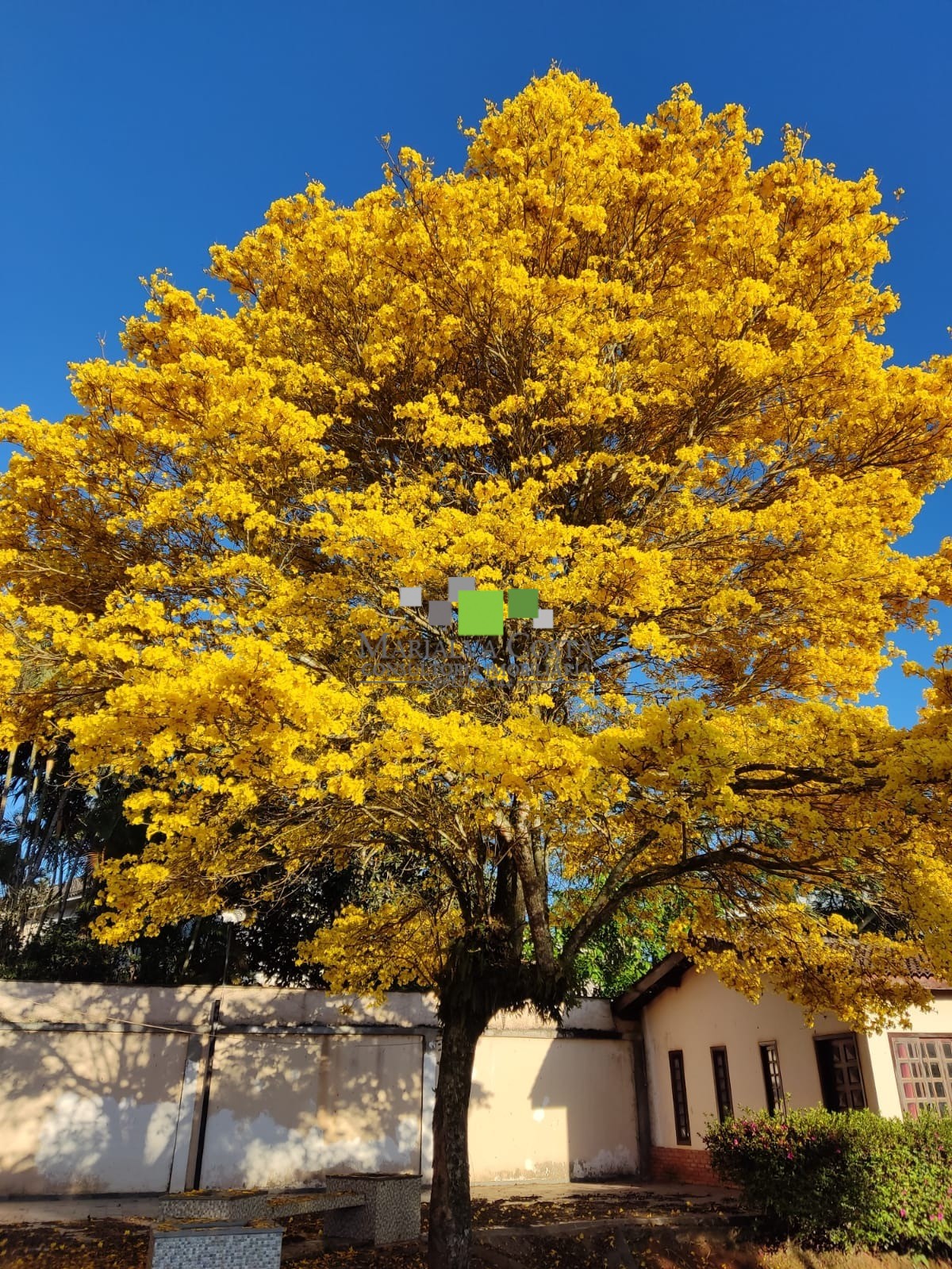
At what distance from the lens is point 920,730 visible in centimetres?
531

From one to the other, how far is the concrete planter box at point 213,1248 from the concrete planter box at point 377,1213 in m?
2.29

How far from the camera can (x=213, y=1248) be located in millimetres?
5777

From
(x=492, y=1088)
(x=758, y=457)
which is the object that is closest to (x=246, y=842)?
(x=758, y=457)

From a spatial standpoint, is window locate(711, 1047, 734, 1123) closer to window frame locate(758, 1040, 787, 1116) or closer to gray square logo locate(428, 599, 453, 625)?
window frame locate(758, 1040, 787, 1116)

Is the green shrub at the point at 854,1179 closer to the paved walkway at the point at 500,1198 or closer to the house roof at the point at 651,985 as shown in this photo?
the paved walkway at the point at 500,1198

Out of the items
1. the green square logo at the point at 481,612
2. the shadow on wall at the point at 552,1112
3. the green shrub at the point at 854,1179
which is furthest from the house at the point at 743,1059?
the green square logo at the point at 481,612

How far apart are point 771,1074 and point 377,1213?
20.3 ft

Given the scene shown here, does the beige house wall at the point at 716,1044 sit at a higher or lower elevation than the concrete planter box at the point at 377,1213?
higher

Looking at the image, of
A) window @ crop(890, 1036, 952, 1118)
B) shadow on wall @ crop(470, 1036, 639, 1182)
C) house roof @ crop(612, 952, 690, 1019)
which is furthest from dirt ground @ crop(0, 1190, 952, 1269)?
house roof @ crop(612, 952, 690, 1019)

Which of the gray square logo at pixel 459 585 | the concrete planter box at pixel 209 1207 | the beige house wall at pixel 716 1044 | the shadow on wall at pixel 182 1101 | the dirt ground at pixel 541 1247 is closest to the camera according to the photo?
the gray square logo at pixel 459 585

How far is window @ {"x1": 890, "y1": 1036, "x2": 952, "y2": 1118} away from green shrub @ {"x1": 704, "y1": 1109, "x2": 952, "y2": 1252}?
0.99 metres

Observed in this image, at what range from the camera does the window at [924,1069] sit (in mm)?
9633

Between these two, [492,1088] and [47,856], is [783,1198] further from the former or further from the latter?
[47,856]

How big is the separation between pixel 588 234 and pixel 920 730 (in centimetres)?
612
